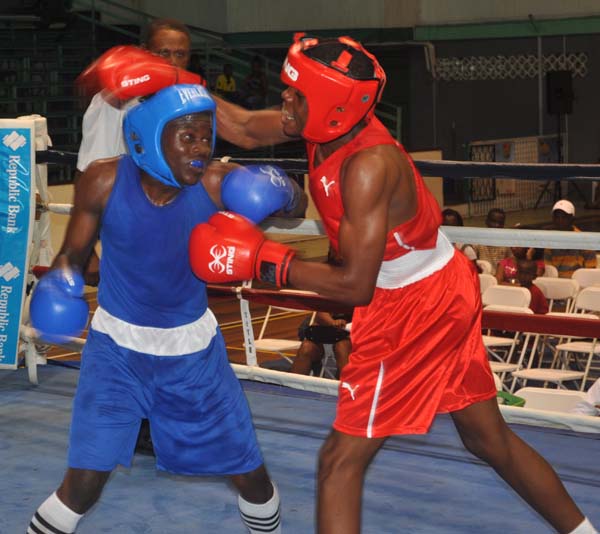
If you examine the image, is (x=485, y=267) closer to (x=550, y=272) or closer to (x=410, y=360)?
(x=550, y=272)

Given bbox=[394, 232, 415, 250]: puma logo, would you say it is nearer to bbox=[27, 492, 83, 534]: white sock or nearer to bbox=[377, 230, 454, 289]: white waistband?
bbox=[377, 230, 454, 289]: white waistband

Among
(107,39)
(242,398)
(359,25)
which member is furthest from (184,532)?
(359,25)

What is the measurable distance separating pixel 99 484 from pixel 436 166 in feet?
4.79

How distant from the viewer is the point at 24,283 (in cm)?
443

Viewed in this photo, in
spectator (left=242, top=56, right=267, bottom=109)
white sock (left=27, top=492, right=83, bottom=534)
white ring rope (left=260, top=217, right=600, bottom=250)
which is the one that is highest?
spectator (left=242, top=56, right=267, bottom=109)

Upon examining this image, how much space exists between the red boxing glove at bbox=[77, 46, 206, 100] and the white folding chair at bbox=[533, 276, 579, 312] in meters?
4.59

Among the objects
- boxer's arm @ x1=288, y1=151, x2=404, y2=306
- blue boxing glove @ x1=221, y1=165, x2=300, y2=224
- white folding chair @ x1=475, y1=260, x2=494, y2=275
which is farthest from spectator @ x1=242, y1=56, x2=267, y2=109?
boxer's arm @ x1=288, y1=151, x2=404, y2=306

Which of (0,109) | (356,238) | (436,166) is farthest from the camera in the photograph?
(0,109)

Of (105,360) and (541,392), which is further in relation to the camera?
(541,392)

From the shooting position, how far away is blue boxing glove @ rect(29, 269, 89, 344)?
7.88ft

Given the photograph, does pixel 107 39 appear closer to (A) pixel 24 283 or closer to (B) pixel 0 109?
(B) pixel 0 109

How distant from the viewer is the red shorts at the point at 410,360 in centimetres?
232

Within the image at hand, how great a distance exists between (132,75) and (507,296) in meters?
4.10

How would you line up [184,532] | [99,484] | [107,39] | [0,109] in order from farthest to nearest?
[107,39], [0,109], [184,532], [99,484]
